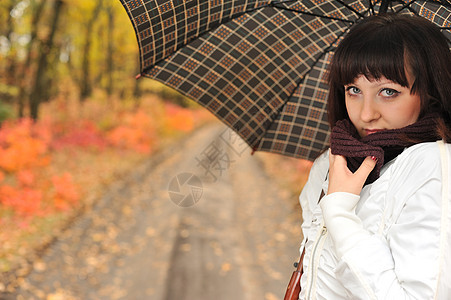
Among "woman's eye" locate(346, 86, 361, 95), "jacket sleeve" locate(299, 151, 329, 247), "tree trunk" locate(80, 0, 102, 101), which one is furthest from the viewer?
"tree trunk" locate(80, 0, 102, 101)

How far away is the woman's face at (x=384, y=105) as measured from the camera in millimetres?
1344

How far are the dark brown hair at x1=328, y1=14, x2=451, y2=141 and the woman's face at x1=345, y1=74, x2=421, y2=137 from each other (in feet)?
0.06

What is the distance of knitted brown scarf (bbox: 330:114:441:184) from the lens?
1.33 meters

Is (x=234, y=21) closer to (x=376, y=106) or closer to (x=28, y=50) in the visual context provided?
(x=376, y=106)

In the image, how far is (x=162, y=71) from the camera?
2416mm

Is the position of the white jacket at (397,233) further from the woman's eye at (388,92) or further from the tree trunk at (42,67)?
the tree trunk at (42,67)

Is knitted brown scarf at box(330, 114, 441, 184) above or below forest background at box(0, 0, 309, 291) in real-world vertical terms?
above

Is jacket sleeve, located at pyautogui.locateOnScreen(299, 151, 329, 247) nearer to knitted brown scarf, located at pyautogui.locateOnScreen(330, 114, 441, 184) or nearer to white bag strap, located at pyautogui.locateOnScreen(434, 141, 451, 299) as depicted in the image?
knitted brown scarf, located at pyautogui.locateOnScreen(330, 114, 441, 184)

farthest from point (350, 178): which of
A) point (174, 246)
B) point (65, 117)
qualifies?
point (65, 117)

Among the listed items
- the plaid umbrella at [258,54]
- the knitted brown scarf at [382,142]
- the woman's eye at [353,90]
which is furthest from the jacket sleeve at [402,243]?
the plaid umbrella at [258,54]

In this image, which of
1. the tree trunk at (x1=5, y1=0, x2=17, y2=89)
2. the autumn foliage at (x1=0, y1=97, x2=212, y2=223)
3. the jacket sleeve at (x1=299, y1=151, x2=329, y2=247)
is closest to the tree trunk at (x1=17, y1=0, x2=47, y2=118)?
the tree trunk at (x1=5, y1=0, x2=17, y2=89)

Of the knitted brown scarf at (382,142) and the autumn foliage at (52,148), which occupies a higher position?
the knitted brown scarf at (382,142)

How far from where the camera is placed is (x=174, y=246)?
6.88 metres

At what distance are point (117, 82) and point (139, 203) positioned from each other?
8334 mm
